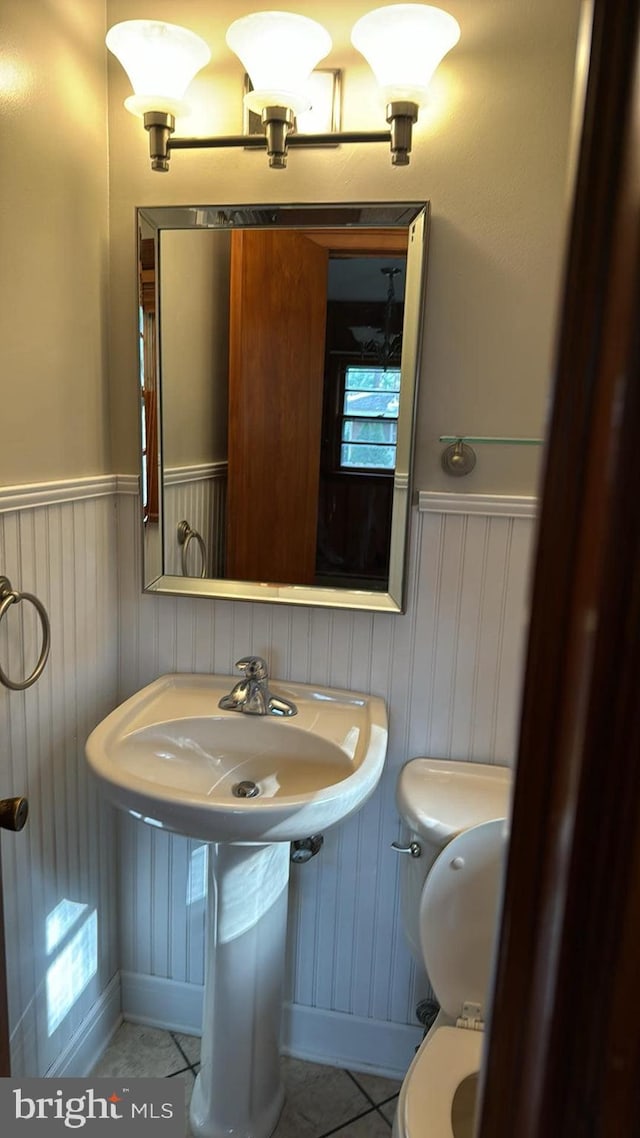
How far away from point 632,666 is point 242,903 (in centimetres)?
127

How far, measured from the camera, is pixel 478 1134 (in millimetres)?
390

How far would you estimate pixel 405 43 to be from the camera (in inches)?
46.8

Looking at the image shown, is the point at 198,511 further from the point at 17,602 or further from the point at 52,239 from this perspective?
the point at 52,239

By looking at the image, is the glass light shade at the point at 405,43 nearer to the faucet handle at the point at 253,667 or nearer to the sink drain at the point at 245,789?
the faucet handle at the point at 253,667

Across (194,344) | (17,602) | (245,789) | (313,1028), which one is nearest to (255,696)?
(245,789)

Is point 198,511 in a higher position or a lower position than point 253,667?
higher

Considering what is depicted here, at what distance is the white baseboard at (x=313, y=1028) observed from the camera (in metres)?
1.65

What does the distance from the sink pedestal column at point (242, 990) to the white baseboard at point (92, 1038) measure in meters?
0.28

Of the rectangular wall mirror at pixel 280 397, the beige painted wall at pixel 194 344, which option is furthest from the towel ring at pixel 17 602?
the beige painted wall at pixel 194 344

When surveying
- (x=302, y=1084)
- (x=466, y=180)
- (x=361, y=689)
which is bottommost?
(x=302, y=1084)

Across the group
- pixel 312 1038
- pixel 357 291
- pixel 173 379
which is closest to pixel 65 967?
pixel 312 1038

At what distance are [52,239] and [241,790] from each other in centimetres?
111

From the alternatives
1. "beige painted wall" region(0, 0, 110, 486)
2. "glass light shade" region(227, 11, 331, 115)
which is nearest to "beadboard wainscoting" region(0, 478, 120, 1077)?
"beige painted wall" region(0, 0, 110, 486)

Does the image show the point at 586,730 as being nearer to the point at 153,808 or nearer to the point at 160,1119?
the point at 153,808
